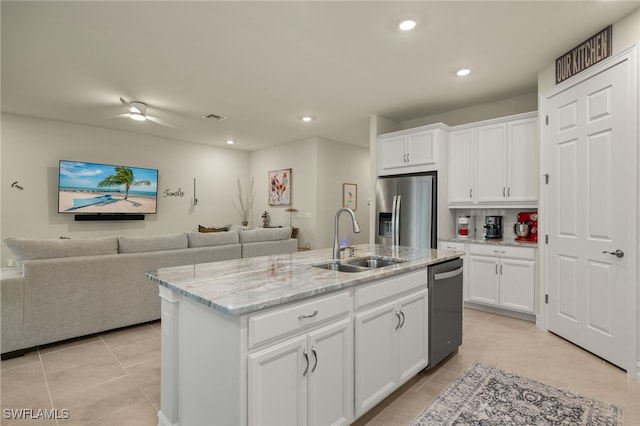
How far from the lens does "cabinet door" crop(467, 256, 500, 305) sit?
146 inches

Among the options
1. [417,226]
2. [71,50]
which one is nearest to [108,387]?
[71,50]

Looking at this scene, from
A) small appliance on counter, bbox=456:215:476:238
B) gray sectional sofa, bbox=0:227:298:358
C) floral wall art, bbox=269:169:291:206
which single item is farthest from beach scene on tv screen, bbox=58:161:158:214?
small appliance on counter, bbox=456:215:476:238

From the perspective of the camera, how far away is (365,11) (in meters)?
2.34

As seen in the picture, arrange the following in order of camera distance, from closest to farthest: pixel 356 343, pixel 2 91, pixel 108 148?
pixel 356 343, pixel 2 91, pixel 108 148

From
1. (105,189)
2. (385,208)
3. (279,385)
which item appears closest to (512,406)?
(279,385)

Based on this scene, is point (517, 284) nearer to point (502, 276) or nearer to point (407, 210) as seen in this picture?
point (502, 276)

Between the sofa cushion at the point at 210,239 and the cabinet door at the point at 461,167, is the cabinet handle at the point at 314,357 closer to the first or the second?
the sofa cushion at the point at 210,239

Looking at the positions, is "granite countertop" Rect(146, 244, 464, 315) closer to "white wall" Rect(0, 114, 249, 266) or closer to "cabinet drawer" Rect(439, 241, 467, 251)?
"cabinet drawer" Rect(439, 241, 467, 251)

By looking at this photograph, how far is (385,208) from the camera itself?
4.57 meters

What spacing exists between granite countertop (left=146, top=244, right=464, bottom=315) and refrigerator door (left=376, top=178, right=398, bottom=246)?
2.09m

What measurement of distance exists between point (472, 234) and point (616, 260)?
6.13ft

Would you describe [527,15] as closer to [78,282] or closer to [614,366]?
[614,366]

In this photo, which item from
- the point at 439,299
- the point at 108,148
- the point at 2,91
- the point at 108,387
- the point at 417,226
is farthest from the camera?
the point at 108,148

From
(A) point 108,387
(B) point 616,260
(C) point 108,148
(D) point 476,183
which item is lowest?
(A) point 108,387
